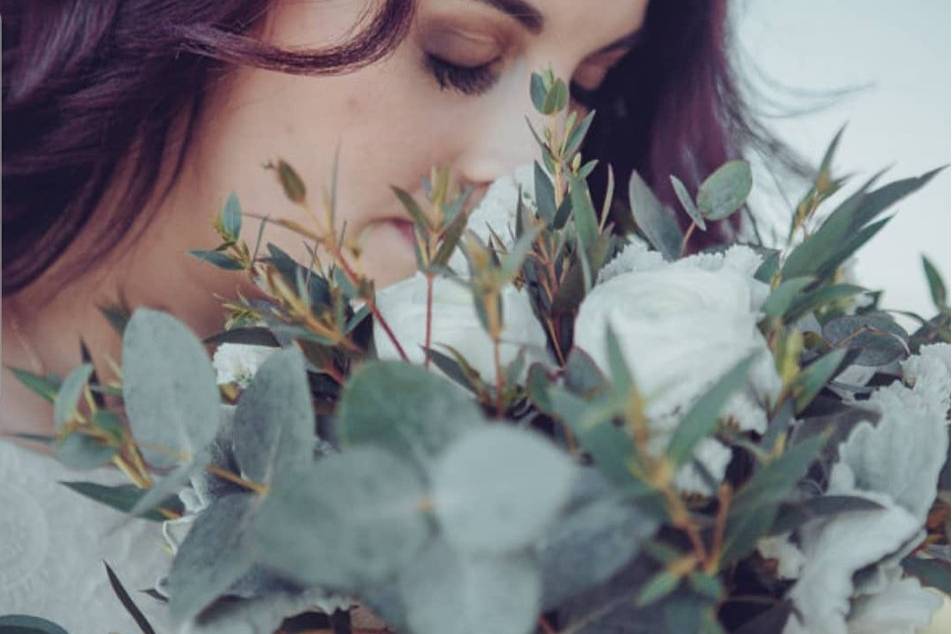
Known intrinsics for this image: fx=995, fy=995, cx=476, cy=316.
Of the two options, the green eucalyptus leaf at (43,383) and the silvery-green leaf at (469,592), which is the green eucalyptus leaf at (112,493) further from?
the silvery-green leaf at (469,592)

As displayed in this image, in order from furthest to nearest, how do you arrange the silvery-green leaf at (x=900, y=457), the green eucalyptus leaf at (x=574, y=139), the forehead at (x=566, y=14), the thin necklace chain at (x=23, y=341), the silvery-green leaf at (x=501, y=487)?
1. the thin necklace chain at (x=23, y=341)
2. the forehead at (x=566, y=14)
3. the green eucalyptus leaf at (x=574, y=139)
4. the silvery-green leaf at (x=900, y=457)
5. the silvery-green leaf at (x=501, y=487)

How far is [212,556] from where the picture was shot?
0.95 ft

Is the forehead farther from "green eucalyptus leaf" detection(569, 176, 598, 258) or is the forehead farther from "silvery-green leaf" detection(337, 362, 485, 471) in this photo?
"silvery-green leaf" detection(337, 362, 485, 471)

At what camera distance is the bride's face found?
636 millimetres

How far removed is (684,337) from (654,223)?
15 cm

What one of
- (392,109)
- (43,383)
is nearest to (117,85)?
(392,109)

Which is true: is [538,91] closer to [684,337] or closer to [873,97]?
[684,337]

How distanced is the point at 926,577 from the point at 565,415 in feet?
0.53

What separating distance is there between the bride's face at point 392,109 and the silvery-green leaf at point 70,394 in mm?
367

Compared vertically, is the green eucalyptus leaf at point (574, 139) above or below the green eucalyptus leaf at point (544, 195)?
above

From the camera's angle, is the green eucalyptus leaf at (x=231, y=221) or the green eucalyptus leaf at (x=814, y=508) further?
the green eucalyptus leaf at (x=231, y=221)

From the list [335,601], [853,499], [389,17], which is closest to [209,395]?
[335,601]

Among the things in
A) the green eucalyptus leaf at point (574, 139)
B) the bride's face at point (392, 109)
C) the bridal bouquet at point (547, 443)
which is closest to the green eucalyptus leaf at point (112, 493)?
the bridal bouquet at point (547, 443)

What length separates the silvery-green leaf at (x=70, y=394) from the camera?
276 millimetres
